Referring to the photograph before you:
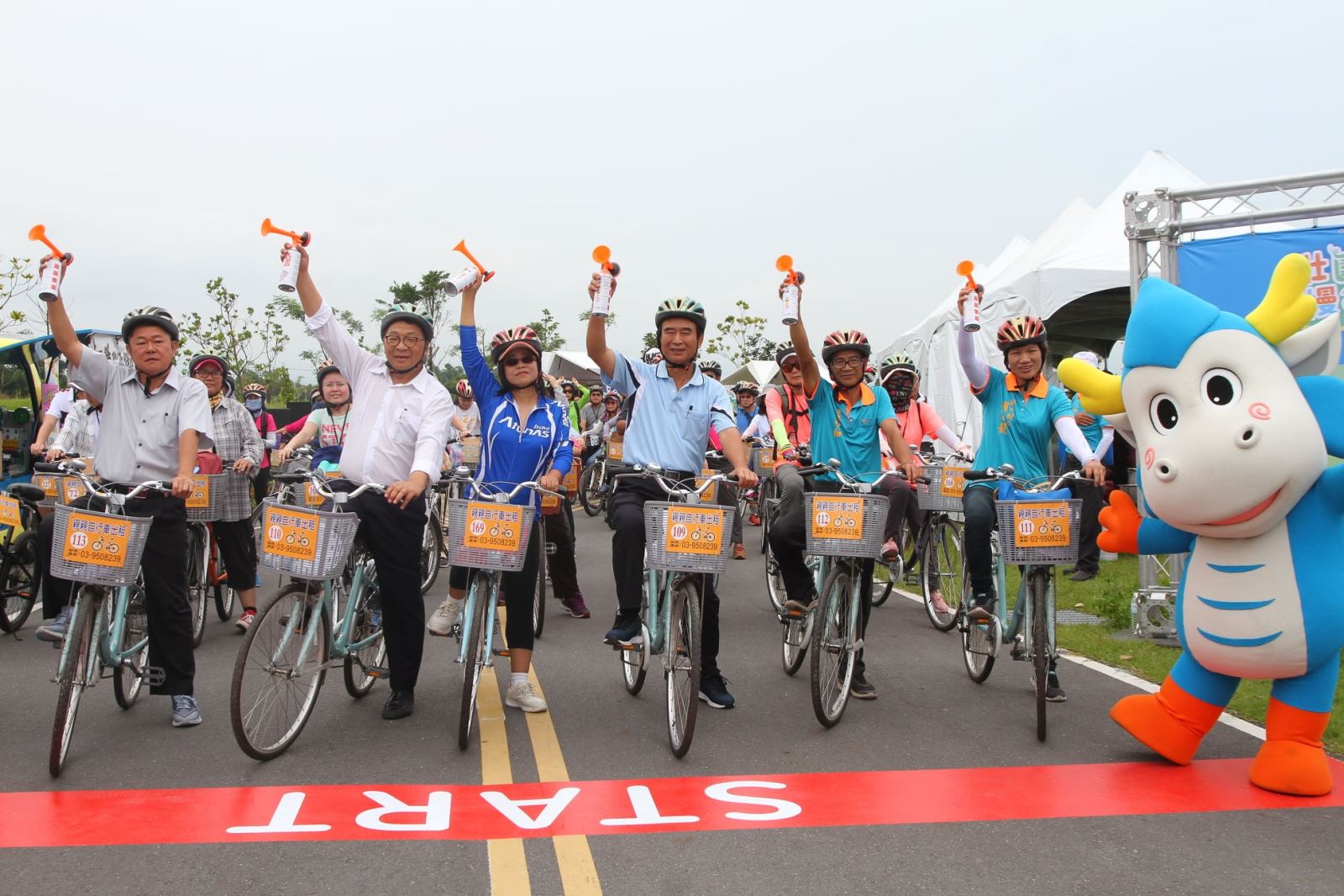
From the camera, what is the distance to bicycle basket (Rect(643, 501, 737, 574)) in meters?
5.04

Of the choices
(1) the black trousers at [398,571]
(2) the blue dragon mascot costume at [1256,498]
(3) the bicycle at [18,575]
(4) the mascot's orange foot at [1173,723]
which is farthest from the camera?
(3) the bicycle at [18,575]

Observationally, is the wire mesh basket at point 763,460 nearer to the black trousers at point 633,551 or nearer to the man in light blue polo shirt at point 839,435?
the man in light blue polo shirt at point 839,435

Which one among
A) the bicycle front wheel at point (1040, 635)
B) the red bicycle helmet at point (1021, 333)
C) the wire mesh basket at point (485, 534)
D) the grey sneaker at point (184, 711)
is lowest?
the grey sneaker at point (184, 711)

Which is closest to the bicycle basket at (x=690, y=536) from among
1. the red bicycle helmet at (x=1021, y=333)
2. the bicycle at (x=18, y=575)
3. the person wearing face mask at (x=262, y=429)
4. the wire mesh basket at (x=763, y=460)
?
the red bicycle helmet at (x=1021, y=333)

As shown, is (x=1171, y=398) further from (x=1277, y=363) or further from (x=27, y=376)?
(x=27, y=376)

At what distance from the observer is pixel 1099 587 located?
32.4ft

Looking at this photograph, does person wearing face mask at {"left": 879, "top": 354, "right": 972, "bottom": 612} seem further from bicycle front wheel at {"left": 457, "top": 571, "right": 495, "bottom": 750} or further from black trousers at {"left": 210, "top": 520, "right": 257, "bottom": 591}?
black trousers at {"left": 210, "top": 520, "right": 257, "bottom": 591}

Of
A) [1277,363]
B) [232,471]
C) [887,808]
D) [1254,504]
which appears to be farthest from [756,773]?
[232,471]

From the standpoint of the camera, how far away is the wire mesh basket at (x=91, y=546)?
15.5 feet

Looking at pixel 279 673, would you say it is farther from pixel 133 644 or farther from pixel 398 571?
pixel 133 644

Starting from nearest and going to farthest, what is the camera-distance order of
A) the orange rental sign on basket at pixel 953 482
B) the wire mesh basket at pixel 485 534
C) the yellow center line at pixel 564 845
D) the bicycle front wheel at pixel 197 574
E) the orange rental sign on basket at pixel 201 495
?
the yellow center line at pixel 564 845, the wire mesh basket at pixel 485 534, the orange rental sign on basket at pixel 201 495, the bicycle front wheel at pixel 197 574, the orange rental sign on basket at pixel 953 482

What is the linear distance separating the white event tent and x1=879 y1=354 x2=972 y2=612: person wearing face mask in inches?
135

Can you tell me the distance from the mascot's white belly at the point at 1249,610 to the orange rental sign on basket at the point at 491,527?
3.13 meters

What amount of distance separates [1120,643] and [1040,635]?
8.63 feet
